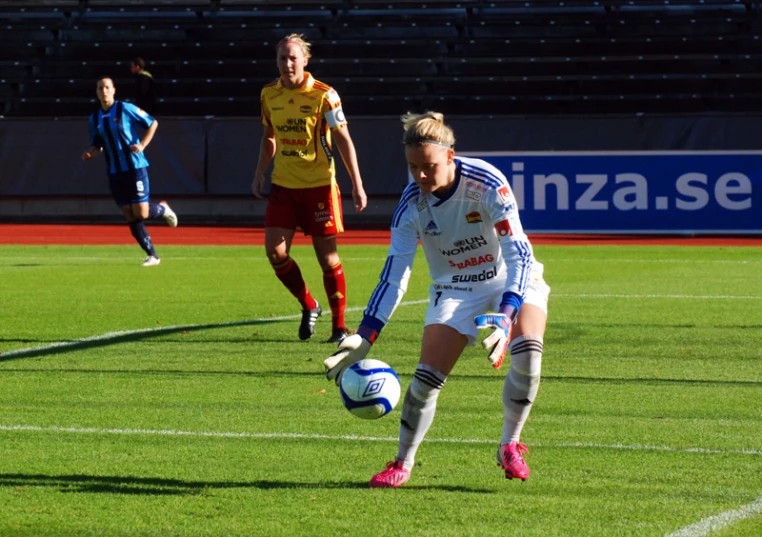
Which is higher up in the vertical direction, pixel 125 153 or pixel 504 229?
pixel 504 229

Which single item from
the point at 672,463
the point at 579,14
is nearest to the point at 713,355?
the point at 672,463

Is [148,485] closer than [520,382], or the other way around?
[148,485]

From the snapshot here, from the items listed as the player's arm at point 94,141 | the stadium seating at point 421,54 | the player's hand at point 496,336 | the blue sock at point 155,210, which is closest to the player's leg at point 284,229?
the player's hand at point 496,336


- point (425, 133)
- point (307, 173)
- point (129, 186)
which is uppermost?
point (425, 133)

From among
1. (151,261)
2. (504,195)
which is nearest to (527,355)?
(504,195)

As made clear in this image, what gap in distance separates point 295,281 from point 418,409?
5.30m

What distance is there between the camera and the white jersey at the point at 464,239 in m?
5.51

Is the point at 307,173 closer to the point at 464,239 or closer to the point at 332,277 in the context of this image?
the point at 332,277

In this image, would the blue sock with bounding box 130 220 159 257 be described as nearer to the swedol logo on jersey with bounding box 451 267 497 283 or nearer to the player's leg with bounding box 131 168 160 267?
the player's leg with bounding box 131 168 160 267

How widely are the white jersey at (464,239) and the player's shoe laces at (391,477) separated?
0.60 meters

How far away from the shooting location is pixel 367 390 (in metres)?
5.32

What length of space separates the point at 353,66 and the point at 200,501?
86.2 feet

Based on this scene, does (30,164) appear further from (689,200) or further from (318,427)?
(318,427)

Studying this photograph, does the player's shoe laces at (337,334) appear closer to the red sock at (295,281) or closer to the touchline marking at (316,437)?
the red sock at (295,281)
